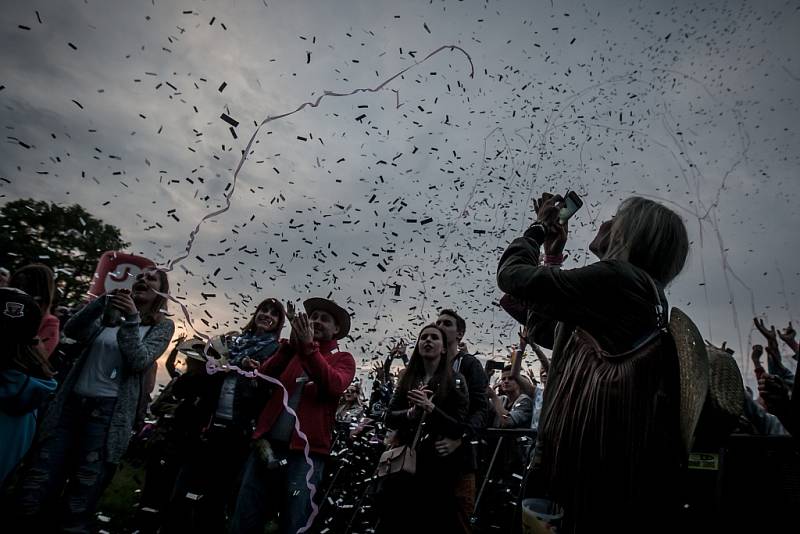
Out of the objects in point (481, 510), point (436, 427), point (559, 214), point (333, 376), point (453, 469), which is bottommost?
point (481, 510)

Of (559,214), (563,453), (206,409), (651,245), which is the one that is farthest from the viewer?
(206,409)

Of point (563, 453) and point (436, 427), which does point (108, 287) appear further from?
point (563, 453)

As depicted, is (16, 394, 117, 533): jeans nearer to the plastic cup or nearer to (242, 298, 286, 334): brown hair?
(242, 298, 286, 334): brown hair

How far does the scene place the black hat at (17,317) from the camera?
3.58m

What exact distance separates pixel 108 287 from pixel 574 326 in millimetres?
4496

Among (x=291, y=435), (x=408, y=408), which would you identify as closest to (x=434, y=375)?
(x=408, y=408)

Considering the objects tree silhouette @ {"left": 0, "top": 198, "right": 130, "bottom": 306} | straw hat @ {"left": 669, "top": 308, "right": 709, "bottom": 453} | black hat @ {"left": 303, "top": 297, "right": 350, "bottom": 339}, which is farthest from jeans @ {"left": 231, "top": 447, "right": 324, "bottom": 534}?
tree silhouette @ {"left": 0, "top": 198, "right": 130, "bottom": 306}

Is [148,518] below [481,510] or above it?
below

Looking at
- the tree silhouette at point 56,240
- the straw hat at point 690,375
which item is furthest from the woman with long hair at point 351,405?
the tree silhouette at point 56,240

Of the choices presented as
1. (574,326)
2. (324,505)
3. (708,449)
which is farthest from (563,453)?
(324,505)

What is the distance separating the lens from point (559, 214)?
8.07 feet

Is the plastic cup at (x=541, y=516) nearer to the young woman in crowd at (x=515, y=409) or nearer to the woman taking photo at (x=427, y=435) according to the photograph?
the woman taking photo at (x=427, y=435)

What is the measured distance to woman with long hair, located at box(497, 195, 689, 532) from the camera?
1694 millimetres

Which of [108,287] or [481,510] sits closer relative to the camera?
[108,287]
